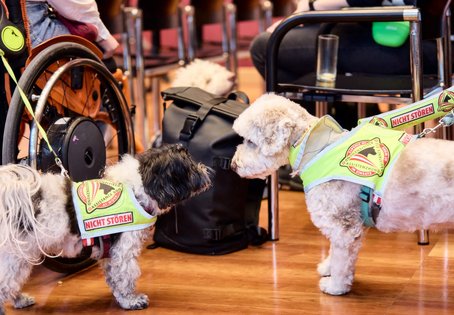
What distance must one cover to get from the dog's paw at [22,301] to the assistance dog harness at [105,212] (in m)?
0.32

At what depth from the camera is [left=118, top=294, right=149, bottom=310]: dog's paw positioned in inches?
101

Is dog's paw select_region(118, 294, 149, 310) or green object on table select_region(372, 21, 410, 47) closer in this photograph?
dog's paw select_region(118, 294, 149, 310)

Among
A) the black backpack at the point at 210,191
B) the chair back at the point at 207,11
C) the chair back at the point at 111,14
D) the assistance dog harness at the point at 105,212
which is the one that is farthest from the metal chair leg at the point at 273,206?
the chair back at the point at 207,11

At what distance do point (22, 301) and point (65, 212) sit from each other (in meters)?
0.41

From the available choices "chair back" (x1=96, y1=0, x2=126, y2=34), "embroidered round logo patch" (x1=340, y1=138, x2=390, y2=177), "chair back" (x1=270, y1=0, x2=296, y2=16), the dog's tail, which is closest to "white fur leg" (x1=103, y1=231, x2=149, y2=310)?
the dog's tail

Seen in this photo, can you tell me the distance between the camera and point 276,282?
2754mm

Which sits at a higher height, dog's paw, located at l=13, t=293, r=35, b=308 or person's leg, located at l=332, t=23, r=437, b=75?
person's leg, located at l=332, t=23, r=437, b=75

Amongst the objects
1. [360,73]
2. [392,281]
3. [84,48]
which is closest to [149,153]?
[84,48]

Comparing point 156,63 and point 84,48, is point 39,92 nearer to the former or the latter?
point 84,48

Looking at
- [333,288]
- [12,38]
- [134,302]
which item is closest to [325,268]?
[333,288]

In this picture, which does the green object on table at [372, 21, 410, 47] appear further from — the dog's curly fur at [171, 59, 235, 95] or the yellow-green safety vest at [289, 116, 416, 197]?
the yellow-green safety vest at [289, 116, 416, 197]

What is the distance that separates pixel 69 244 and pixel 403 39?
1524mm

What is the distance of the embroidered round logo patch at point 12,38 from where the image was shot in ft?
8.64

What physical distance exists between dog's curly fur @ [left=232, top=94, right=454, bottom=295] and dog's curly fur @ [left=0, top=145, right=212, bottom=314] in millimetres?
204
